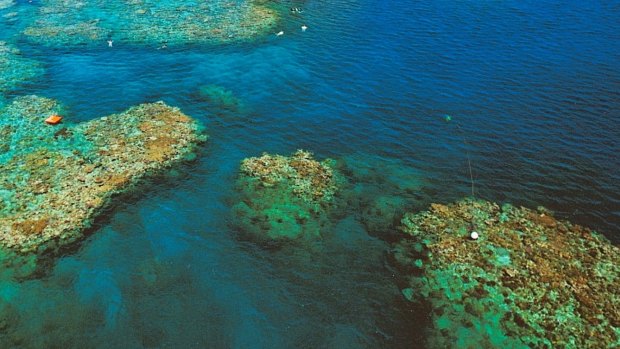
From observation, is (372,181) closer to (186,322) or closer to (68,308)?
(186,322)

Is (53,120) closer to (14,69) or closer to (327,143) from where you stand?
(14,69)

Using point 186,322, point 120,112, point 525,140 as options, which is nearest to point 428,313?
point 186,322

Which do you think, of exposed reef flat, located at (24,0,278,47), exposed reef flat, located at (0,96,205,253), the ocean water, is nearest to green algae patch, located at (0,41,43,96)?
the ocean water

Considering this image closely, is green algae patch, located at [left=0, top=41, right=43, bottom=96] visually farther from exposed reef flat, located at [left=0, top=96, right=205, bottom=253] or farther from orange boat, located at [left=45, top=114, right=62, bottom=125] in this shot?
orange boat, located at [left=45, top=114, right=62, bottom=125]

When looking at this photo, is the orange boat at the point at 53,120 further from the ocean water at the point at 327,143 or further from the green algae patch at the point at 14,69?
the green algae patch at the point at 14,69

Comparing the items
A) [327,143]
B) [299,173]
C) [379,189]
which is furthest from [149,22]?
[379,189]

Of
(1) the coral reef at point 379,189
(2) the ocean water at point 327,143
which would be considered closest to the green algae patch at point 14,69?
(2) the ocean water at point 327,143
